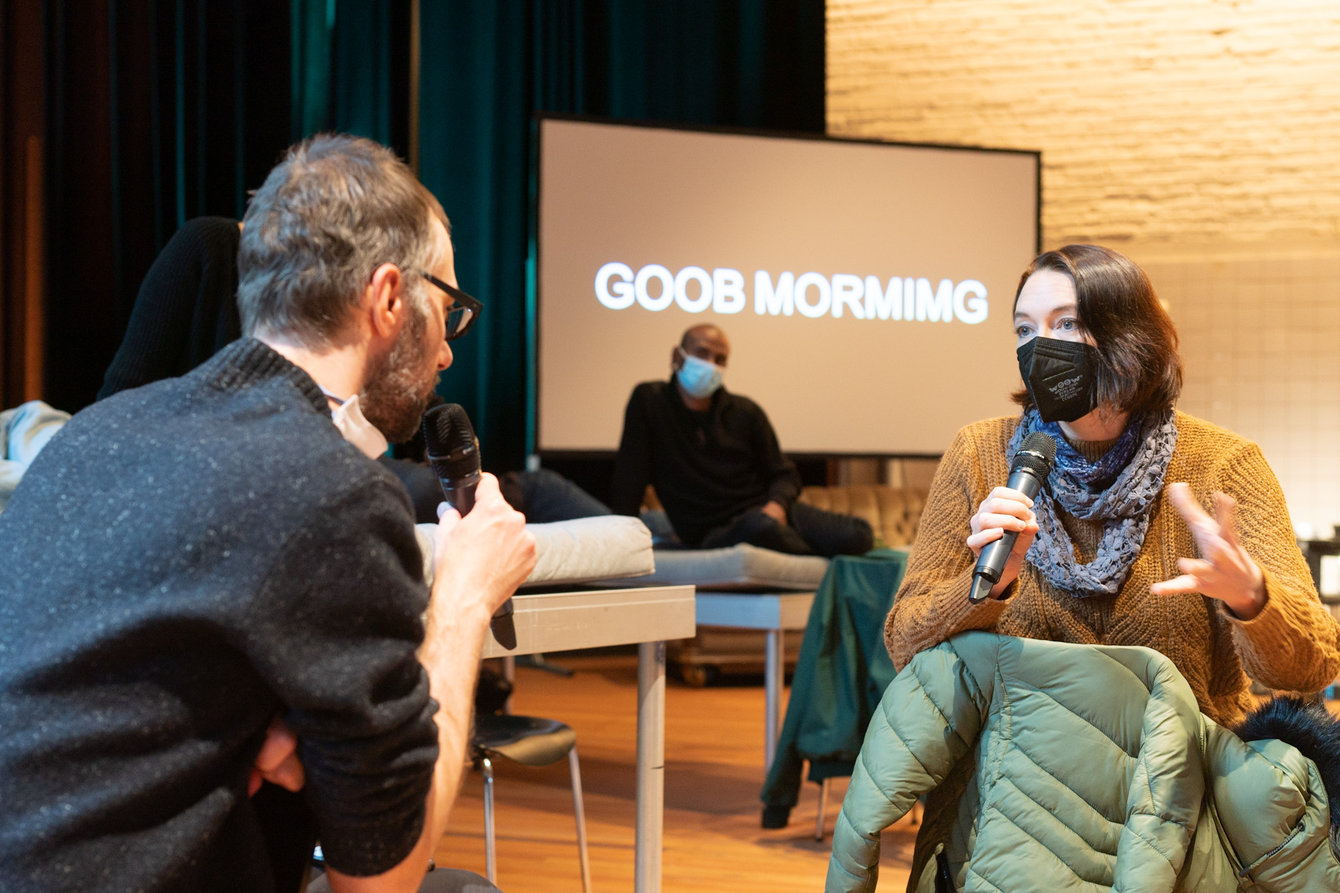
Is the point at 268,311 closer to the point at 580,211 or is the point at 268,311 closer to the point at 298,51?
the point at 580,211

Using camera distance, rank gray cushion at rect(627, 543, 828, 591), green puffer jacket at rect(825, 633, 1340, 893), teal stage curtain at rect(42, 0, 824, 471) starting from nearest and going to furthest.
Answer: green puffer jacket at rect(825, 633, 1340, 893)
gray cushion at rect(627, 543, 828, 591)
teal stage curtain at rect(42, 0, 824, 471)

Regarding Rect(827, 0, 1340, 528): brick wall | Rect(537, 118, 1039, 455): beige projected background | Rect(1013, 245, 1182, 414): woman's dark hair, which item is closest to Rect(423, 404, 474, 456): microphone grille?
Rect(1013, 245, 1182, 414): woman's dark hair

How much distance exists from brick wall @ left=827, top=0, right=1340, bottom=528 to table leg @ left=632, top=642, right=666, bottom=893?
4.78 meters

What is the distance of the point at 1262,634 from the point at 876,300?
4.74m

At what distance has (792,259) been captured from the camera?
6004 mm

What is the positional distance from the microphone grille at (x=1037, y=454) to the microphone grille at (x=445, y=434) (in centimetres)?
72

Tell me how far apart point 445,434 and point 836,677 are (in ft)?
7.10

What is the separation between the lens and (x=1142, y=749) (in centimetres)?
143

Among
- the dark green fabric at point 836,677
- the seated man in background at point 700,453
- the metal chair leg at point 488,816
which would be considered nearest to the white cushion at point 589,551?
the metal chair leg at point 488,816

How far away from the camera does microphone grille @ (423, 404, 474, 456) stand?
4.32ft

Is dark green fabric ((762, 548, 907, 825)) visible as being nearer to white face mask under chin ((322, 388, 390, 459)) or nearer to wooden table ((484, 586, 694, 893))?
wooden table ((484, 586, 694, 893))

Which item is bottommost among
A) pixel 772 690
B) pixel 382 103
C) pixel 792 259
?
pixel 772 690

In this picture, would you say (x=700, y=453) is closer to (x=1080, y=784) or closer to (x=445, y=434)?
(x=1080, y=784)

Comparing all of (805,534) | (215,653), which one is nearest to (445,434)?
(215,653)
